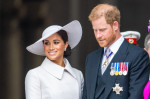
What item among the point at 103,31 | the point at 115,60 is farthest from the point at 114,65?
the point at 103,31

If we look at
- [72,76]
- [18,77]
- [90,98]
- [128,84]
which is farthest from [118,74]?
[18,77]

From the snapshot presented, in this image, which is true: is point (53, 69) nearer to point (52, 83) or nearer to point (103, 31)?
point (52, 83)

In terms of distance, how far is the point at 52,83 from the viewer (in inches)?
159

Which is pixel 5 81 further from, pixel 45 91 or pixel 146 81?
pixel 146 81

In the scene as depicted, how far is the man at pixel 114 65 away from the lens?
3.60 m

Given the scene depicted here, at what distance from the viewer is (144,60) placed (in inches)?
143

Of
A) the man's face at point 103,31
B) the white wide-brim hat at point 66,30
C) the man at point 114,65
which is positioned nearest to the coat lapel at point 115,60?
the man at point 114,65

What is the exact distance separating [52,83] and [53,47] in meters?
0.34

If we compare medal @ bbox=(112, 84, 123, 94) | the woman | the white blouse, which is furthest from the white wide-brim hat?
medal @ bbox=(112, 84, 123, 94)

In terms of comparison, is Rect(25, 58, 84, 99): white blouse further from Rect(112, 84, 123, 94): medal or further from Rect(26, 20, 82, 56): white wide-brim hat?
Rect(112, 84, 123, 94): medal

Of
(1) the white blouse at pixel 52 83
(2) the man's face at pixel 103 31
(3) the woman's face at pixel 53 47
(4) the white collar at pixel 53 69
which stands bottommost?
(1) the white blouse at pixel 52 83

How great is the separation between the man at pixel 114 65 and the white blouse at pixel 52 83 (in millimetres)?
268

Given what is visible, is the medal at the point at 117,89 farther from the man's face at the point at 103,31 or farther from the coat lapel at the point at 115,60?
the man's face at the point at 103,31

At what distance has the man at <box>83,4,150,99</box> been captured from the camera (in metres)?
3.60
